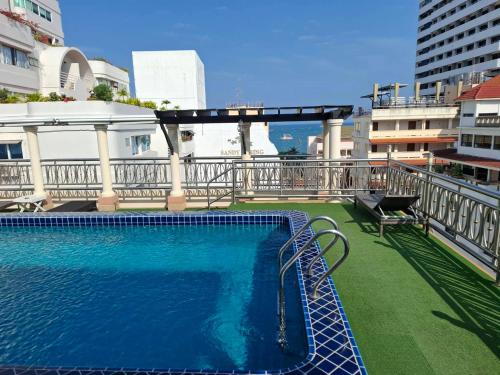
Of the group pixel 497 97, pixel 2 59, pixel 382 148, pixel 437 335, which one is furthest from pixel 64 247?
pixel 382 148

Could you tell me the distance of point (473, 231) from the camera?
511 centimetres

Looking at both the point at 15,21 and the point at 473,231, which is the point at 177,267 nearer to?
the point at 473,231

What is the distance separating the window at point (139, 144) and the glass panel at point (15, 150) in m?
5.42

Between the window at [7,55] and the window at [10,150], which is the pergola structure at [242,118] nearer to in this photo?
the window at [10,150]

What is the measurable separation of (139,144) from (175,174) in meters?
13.2

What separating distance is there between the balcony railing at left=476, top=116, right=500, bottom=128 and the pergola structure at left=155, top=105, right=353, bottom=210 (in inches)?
1396

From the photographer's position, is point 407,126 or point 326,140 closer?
point 326,140

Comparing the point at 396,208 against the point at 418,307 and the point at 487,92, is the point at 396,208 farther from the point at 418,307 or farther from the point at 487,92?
the point at 487,92

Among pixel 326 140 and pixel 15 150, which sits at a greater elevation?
pixel 326 140

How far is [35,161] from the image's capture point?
9961 mm

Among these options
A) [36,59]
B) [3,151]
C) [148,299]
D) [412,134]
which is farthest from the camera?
[412,134]

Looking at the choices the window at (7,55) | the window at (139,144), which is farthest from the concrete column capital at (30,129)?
the window at (7,55)

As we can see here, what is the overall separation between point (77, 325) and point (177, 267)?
2.04 metres

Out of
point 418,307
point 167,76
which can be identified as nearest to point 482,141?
point 167,76
